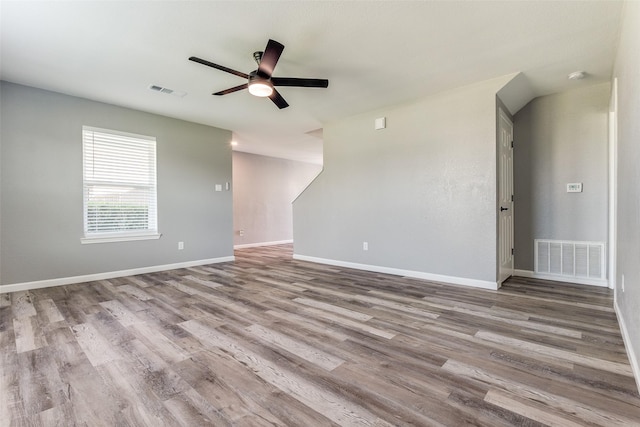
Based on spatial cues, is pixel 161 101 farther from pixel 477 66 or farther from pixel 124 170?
pixel 477 66

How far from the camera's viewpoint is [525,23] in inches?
94.4

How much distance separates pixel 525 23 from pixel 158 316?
156 inches

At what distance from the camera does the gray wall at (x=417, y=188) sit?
3527 mm

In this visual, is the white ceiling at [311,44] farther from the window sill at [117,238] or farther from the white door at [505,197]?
the window sill at [117,238]

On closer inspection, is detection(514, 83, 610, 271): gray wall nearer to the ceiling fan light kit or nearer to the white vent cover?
the white vent cover

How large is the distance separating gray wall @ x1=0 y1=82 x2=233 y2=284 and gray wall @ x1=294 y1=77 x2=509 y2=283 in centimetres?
232

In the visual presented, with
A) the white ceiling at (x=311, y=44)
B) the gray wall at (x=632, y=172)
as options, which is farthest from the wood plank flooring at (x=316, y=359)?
the white ceiling at (x=311, y=44)

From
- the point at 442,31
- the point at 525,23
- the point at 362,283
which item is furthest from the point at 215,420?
the point at 525,23

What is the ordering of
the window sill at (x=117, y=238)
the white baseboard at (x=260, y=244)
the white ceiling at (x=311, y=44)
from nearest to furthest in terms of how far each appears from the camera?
the white ceiling at (x=311, y=44)
the window sill at (x=117, y=238)
the white baseboard at (x=260, y=244)

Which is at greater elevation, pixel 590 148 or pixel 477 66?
pixel 477 66

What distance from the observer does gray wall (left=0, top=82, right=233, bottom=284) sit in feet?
11.5

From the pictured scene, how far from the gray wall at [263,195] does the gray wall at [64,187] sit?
228cm

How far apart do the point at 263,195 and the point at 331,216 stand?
3.34 m

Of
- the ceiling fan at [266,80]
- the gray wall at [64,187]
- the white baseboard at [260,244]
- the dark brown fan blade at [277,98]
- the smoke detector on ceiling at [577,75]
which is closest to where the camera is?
the ceiling fan at [266,80]
